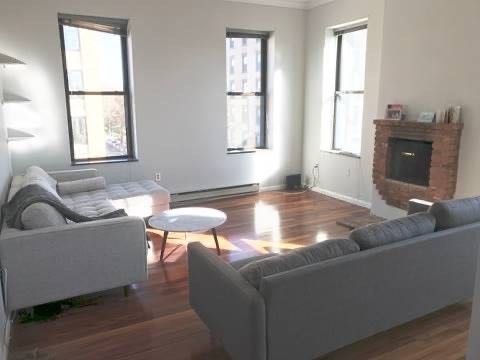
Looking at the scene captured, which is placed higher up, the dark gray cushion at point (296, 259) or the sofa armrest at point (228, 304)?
the dark gray cushion at point (296, 259)

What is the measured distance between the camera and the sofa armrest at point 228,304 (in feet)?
5.76

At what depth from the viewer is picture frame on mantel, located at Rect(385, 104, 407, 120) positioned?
436 cm

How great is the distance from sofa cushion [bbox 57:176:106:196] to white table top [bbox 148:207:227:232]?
1183 mm

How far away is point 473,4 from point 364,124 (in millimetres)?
1884

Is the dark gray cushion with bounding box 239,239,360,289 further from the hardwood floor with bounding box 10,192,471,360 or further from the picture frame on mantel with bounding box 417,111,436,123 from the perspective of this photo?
the picture frame on mantel with bounding box 417,111,436,123

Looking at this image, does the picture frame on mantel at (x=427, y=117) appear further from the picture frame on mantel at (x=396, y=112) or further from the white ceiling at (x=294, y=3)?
the white ceiling at (x=294, y=3)

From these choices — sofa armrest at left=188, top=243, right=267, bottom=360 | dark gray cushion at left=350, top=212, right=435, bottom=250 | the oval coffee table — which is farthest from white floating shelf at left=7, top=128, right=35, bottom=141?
dark gray cushion at left=350, top=212, right=435, bottom=250

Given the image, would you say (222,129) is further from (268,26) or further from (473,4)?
(473,4)

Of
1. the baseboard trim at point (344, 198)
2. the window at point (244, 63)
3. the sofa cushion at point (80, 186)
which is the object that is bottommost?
the baseboard trim at point (344, 198)

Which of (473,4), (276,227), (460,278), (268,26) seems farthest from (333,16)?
(460,278)

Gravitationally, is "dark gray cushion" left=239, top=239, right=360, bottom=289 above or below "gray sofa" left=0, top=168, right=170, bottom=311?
above

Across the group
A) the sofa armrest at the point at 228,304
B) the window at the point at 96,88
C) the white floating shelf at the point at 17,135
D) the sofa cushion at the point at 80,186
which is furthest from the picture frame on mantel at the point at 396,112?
the white floating shelf at the point at 17,135

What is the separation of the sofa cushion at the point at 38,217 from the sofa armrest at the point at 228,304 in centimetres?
101

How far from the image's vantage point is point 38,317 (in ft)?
8.74
